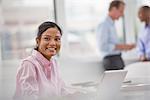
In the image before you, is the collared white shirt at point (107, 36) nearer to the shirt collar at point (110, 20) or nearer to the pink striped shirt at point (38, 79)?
the shirt collar at point (110, 20)

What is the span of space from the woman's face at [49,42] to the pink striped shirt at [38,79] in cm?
2

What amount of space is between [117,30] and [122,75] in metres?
0.78

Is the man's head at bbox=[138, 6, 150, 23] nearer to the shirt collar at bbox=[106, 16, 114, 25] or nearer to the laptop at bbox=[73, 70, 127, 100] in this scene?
the laptop at bbox=[73, 70, 127, 100]

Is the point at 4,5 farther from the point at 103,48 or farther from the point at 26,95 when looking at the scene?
the point at 103,48

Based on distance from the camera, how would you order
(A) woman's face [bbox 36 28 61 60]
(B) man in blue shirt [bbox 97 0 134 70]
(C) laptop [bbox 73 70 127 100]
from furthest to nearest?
1. (B) man in blue shirt [bbox 97 0 134 70]
2. (A) woman's face [bbox 36 28 61 60]
3. (C) laptop [bbox 73 70 127 100]

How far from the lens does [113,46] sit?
151cm

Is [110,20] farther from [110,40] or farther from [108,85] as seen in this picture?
[108,85]

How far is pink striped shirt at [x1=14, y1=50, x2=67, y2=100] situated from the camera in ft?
2.38

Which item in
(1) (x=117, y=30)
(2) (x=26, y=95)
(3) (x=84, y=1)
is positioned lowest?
(2) (x=26, y=95)

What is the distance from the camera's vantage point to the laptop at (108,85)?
28.3 inches

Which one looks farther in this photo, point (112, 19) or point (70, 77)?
point (112, 19)

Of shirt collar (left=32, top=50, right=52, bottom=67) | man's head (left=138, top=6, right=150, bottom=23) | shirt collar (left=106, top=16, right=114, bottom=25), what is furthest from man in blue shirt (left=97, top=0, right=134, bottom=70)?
shirt collar (left=32, top=50, right=52, bottom=67)

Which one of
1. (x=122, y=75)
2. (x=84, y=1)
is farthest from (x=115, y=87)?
(x=84, y=1)

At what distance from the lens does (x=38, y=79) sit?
80 centimetres
